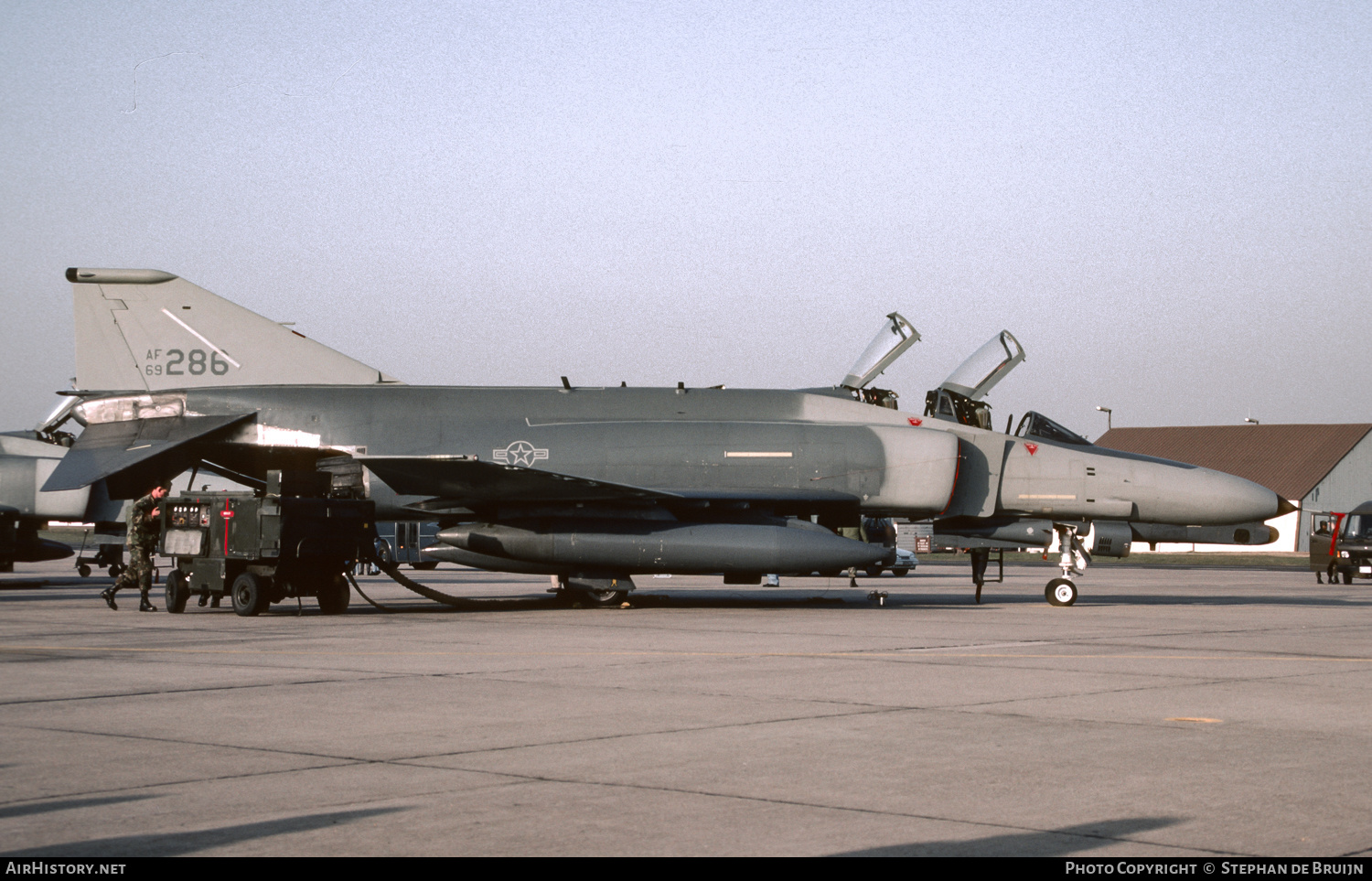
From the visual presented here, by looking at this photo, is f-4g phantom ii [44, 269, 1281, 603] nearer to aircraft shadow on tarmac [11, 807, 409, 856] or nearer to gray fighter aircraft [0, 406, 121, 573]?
gray fighter aircraft [0, 406, 121, 573]

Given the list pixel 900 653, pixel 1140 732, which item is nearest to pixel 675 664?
pixel 900 653

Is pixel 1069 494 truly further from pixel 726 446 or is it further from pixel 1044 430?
pixel 726 446

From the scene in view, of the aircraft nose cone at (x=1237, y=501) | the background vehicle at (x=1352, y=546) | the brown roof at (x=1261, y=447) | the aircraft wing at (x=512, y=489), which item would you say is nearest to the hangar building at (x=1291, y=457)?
the brown roof at (x=1261, y=447)

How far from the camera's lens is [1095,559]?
54.8 metres

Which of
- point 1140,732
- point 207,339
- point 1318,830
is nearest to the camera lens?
point 1318,830

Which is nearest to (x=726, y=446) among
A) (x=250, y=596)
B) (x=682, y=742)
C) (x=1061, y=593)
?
(x=1061, y=593)

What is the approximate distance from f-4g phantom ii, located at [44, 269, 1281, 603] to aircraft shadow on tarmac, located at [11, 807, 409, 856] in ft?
38.3

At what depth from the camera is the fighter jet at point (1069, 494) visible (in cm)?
1848

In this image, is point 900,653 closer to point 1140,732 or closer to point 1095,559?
point 1140,732

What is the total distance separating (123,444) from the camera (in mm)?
17438

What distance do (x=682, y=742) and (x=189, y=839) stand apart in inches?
105

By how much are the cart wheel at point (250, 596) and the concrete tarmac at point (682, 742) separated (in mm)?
2024

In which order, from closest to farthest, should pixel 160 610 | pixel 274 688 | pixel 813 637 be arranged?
pixel 274 688 < pixel 813 637 < pixel 160 610
